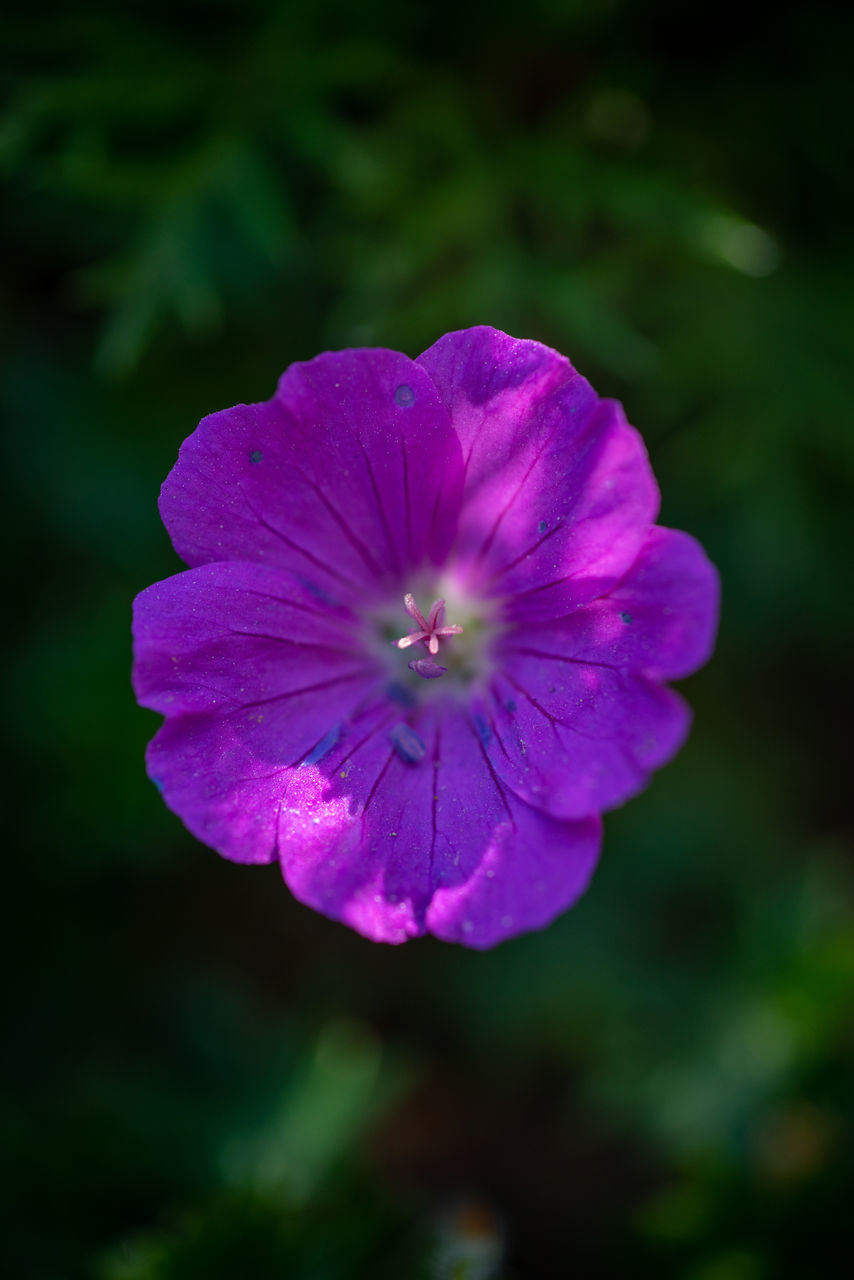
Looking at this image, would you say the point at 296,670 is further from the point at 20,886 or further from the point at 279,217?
the point at 20,886

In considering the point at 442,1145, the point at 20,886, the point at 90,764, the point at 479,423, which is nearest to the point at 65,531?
the point at 90,764

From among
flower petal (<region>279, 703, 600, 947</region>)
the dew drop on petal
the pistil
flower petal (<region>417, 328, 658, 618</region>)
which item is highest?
flower petal (<region>417, 328, 658, 618</region>)

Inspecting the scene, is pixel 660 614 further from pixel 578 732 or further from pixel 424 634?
pixel 424 634

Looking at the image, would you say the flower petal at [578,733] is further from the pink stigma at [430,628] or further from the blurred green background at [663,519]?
the blurred green background at [663,519]

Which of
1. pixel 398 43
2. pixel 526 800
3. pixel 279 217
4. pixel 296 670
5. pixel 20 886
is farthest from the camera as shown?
pixel 20 886

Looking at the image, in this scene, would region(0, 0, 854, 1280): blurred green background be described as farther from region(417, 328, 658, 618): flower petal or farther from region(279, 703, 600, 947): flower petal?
region(279, 703, 600, 947): flower petal

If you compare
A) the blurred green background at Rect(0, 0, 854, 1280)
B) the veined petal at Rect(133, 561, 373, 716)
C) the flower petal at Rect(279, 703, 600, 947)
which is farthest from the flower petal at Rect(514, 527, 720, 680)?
the blurred green background at Rect(0, 0, 854, 1280)

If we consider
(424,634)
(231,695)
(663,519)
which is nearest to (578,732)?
(424,634)
